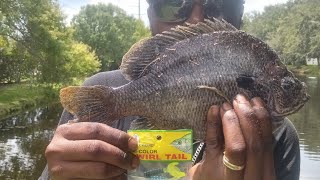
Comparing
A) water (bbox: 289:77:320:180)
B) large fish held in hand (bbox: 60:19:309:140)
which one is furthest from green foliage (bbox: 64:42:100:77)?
large fish held in hand (bbox: 60:19:309:140)

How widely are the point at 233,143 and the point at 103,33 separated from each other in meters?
71.5

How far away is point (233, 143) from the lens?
2090 millimetres

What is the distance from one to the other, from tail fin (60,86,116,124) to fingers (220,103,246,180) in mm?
595

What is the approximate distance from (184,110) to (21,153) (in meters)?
18.5

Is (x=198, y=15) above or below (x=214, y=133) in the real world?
above

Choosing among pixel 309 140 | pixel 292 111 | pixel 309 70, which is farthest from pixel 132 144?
pixel 309 70

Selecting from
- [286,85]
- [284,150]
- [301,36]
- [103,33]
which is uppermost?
[103,33]

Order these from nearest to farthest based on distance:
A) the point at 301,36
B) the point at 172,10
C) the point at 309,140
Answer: the point at 172,10 < the point at 309,140 < the point at 301,36

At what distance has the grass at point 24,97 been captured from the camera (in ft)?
98.0

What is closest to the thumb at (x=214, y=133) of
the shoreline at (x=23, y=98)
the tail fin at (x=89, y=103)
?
the tail fin at (x=89, y=103)

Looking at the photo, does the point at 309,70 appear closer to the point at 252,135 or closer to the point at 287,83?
the point at 287,83

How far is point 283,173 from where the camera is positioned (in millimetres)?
3178

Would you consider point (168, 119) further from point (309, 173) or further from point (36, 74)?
point (36, 74)

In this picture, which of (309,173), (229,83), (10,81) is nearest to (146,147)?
(229,83)
